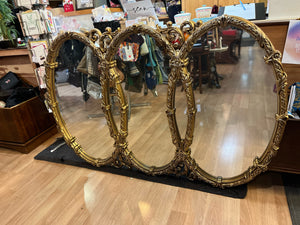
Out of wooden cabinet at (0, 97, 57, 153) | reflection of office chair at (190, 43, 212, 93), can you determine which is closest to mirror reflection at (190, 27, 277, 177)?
reflection of office chair at (190, 43, 212, 93)

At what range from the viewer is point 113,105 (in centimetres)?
154

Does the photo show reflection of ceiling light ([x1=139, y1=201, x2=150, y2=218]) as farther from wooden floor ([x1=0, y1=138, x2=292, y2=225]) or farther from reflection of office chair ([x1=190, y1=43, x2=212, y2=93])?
reflection of office chair ([x1=190, y1=43, x2=212, y2=93])

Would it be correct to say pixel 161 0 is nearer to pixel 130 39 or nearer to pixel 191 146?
pixel 130 39

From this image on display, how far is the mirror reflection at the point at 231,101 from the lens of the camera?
1.22m

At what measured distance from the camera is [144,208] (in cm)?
137

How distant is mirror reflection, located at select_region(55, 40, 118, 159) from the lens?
1584mm

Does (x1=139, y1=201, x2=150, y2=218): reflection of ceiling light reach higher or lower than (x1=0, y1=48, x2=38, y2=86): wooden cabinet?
lower

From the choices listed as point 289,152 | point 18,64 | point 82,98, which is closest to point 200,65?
point 289,152

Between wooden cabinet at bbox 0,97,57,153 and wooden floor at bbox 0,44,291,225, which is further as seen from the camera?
wooden cabinet at bbox 0,97,57,153

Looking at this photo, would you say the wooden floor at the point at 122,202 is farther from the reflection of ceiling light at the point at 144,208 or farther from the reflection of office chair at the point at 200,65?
the reflection of office chair at the point at 200,65

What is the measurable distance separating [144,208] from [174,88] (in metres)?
0.74

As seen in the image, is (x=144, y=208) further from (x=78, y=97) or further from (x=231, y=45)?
(x=231, y=45)

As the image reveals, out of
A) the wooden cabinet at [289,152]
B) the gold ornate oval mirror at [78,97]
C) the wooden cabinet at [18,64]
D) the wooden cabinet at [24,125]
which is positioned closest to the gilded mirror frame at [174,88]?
the gold ornate oval mirror at [78,97]

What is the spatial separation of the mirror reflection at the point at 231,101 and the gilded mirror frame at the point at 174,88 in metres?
0.07
